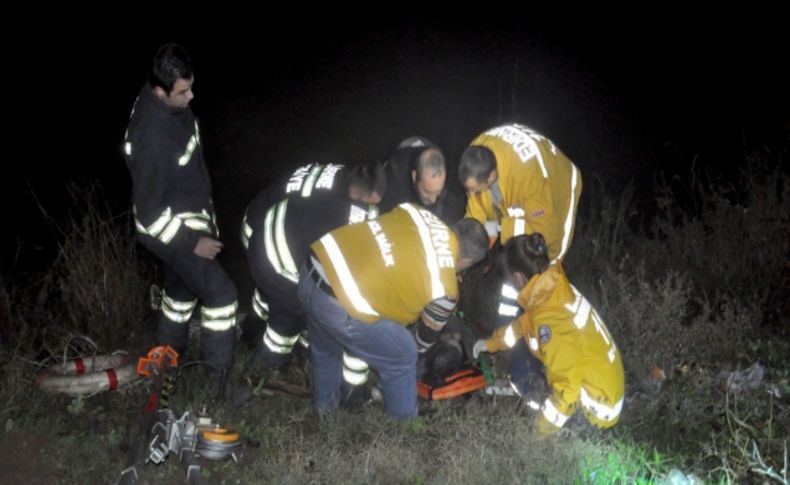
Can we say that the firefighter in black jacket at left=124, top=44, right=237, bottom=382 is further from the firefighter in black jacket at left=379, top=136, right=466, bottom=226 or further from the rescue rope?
the firefighter in black jacket at left=379, top=136, right=466, bottom=226

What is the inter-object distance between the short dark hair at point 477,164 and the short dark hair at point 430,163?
0.13 metres

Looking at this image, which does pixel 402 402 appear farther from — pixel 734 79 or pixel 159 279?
pixel 734 79

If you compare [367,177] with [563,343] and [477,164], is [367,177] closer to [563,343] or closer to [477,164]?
[477,164]

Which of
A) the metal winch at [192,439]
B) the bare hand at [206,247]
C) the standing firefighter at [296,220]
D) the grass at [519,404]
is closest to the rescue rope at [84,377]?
the grass at [519,404]

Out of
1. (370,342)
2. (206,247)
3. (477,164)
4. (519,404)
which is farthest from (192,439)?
(477,164)

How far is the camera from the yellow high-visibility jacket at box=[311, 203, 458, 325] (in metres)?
4.73

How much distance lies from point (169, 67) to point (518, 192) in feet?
6.86

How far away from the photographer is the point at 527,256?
502 cm

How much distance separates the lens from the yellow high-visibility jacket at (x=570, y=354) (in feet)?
16.0

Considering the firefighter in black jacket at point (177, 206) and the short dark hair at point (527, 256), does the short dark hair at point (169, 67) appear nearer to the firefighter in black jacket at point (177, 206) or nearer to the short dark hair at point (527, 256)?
the firefighter in black jacket at point (177, 206)

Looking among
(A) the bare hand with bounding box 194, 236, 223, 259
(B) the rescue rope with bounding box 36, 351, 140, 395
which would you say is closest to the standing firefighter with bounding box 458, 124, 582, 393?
(A) the bare hand with bounding box 194, 236, 223, 259

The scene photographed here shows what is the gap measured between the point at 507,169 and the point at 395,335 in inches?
54.4

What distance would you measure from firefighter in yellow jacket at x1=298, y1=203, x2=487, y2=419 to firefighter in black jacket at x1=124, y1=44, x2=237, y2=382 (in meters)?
0.61

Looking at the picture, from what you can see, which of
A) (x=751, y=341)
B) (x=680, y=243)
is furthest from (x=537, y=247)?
(x=680, y=243)
